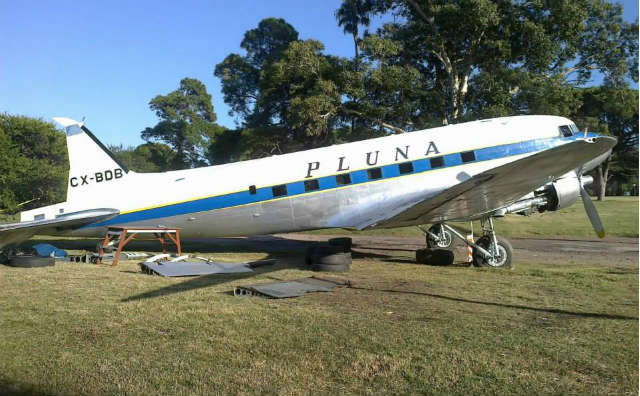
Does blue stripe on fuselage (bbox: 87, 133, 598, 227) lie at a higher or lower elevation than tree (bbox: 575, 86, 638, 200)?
lower

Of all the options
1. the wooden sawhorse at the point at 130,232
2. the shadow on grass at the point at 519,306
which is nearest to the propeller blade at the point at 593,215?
the shadow on grass at the point at 519,306

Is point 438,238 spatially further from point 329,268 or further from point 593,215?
point 329,268

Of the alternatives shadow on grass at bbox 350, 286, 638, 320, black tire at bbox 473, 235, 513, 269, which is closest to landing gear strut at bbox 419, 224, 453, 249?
black tire at bbox 473, 235, 513, 269

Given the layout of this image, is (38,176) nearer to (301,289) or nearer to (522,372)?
(301,289)

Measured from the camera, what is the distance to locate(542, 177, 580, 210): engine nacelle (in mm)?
13133

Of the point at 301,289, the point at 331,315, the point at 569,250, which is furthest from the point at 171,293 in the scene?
the point at 569,250

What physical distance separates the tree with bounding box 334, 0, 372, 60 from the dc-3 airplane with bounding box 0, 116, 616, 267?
67.0 feet

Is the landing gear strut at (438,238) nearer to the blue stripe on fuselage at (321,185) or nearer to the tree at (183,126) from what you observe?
the blue stripe on fuselage at (321,185)

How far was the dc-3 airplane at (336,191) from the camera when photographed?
43.8 feet

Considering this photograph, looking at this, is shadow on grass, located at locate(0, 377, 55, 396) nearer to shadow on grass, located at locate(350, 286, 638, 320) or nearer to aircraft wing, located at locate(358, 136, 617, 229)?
shadow on grass, located at locate(350, 286, 638, 320)

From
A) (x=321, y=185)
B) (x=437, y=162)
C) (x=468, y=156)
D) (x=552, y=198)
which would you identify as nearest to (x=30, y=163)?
(x=321, y=185)

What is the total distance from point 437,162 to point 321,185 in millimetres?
3709

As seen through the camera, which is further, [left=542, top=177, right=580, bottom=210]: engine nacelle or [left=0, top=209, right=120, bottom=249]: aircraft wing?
[left=542, top=177, right=580, bottom=210]: engine nacelle

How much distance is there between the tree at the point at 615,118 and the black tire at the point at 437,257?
970 inches
